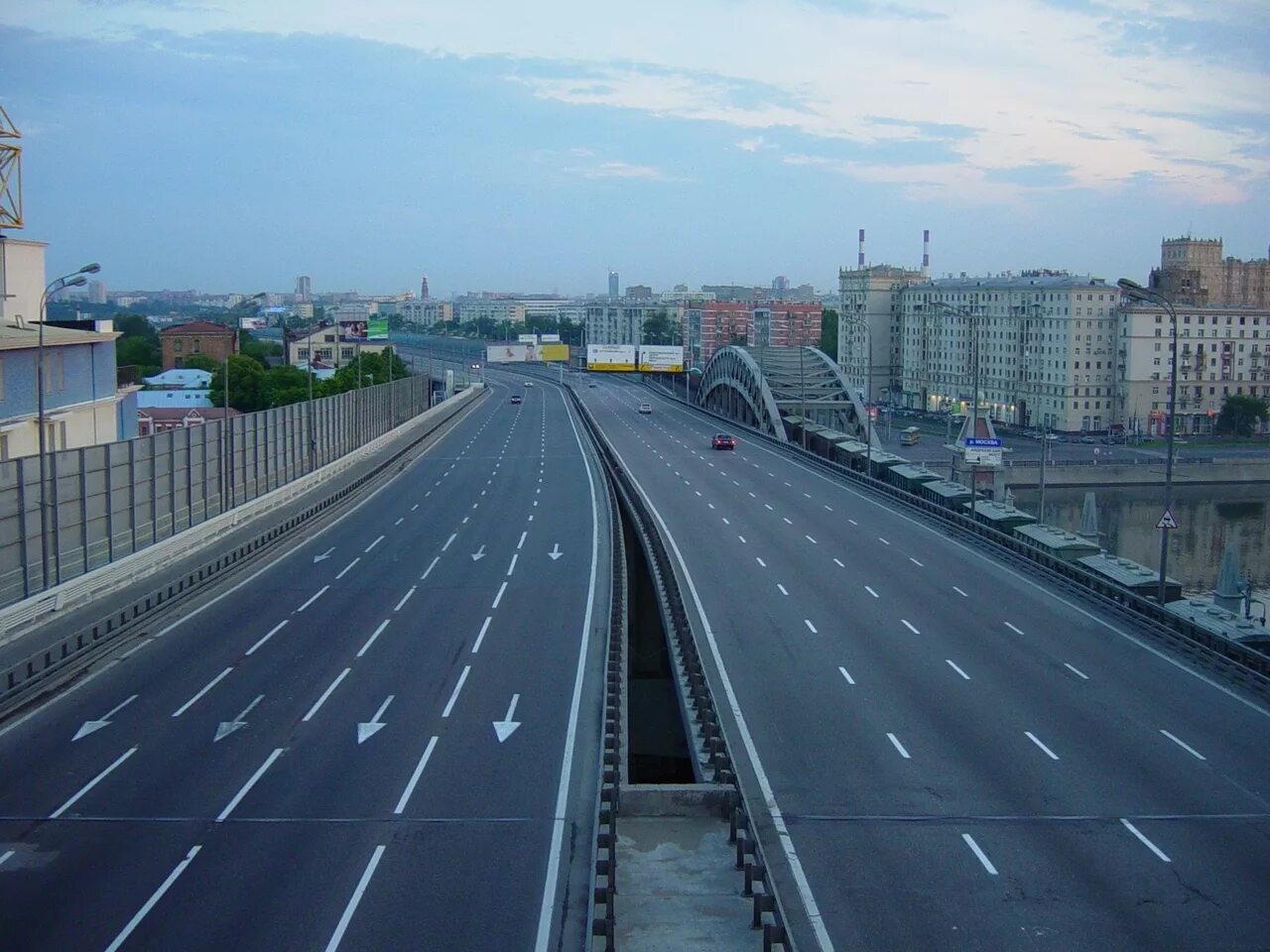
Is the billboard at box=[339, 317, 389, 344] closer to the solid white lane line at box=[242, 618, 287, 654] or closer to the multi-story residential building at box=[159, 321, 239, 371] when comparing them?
the multi-story residential building at box=[159, 321, 239, 371]

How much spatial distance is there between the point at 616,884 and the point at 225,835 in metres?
4.12

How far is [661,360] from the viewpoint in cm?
12269

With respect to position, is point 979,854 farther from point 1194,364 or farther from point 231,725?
point 1194,364

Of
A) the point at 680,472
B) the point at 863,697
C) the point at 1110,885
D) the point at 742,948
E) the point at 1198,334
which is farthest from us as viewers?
the point at 1198,334

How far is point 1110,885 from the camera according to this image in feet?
41.9

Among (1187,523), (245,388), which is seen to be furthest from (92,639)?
(245,388)

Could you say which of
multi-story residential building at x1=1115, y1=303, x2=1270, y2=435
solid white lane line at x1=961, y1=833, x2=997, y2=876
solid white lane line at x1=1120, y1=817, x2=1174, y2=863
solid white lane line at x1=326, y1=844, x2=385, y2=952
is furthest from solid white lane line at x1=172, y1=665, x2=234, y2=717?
multi-story residential building at x1=1115, y1=303, x2=1270, y2=435

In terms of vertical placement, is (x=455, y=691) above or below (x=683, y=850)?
above

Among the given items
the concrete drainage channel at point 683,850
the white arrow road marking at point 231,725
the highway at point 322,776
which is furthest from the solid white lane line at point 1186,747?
the white arrow road marking at point 231,725

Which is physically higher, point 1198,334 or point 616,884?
point 1198,334

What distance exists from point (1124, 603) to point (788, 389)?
59231 millimetres

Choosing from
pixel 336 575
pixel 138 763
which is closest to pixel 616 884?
pixel 138 763

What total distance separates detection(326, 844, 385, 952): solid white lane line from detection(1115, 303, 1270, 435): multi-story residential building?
327ft

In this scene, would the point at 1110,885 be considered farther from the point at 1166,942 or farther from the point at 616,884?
the point at 616,884
